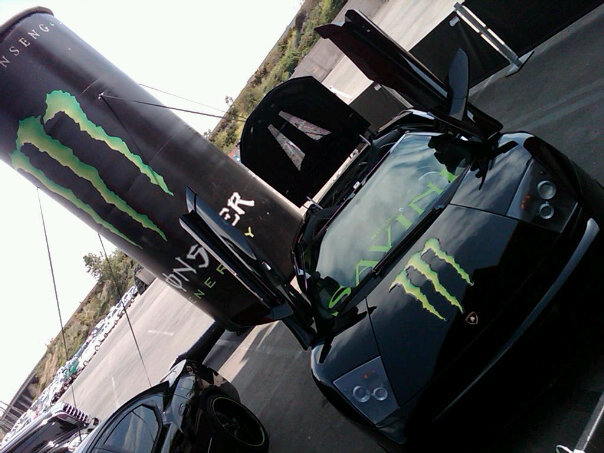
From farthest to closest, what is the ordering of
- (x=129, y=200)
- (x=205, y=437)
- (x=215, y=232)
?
(x=129, y=200) < (x=205, y=437) < (x=215, y=232)

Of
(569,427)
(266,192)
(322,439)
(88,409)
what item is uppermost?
(569,427)

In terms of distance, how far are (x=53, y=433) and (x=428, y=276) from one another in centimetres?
823

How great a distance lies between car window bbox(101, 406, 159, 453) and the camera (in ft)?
12.9

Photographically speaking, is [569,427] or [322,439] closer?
[569,427]

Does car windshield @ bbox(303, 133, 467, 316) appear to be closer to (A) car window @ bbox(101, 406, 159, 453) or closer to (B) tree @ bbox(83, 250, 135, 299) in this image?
(A) car window @ bbox(101, 406, 159, 453)

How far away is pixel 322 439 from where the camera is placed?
4230mm

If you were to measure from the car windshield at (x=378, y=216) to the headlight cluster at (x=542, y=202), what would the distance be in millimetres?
580

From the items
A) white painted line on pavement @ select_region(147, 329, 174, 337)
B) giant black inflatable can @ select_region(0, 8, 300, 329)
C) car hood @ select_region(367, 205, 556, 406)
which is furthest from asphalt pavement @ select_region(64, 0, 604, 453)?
white painted line on pavement @ select_region(147, 329, 174, 337)

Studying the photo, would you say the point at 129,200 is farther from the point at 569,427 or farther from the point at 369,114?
the point at 569,427

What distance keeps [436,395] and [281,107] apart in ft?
13.8

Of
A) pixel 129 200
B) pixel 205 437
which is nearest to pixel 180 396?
pixel 205 437

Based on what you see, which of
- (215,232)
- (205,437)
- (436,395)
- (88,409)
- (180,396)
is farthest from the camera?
(88,409)

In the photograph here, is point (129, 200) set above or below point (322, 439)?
below

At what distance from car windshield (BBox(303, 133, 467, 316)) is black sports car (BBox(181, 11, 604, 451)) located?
0.04ft
